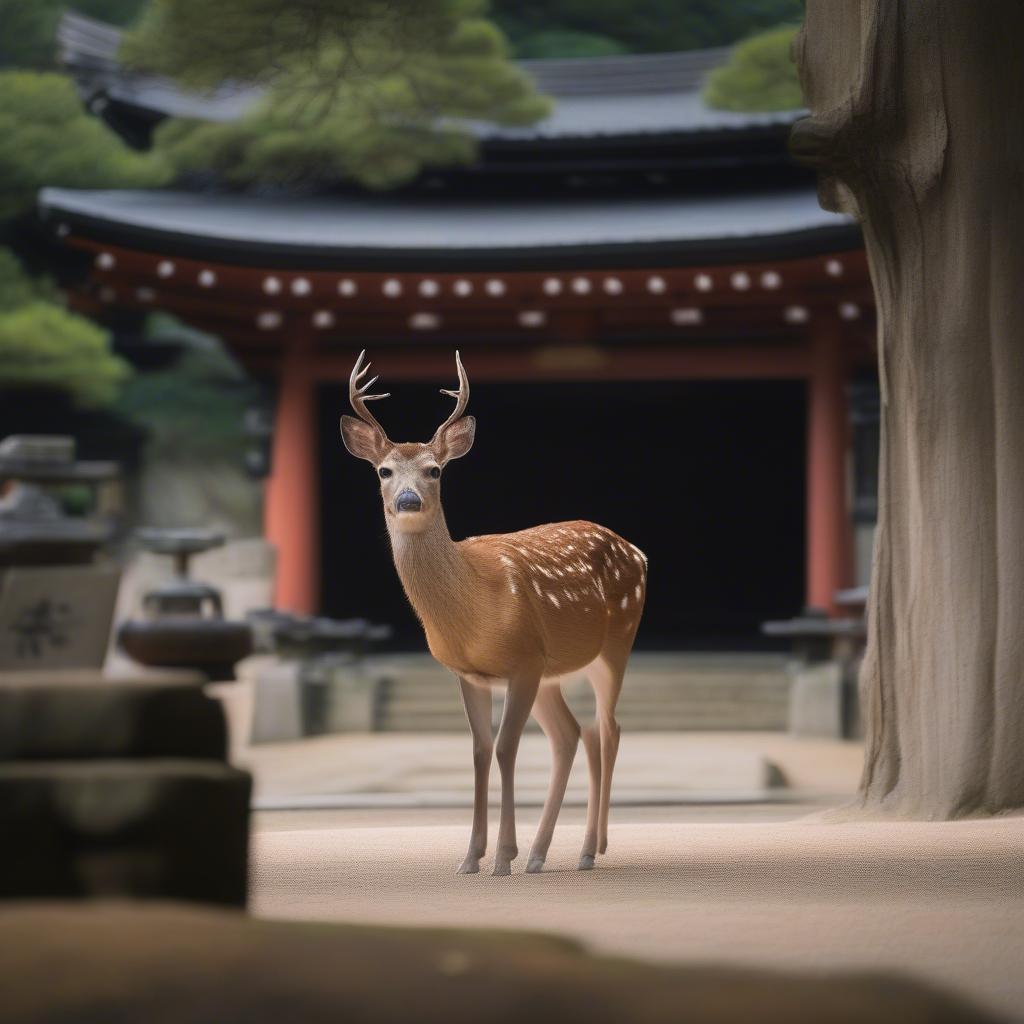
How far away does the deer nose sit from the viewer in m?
6.26

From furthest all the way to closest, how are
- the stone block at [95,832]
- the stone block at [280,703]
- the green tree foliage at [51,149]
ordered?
A: 1. the green tree foliage at [51,149]
2. the stone block at [280,703]
3. the stone block at [95,832]

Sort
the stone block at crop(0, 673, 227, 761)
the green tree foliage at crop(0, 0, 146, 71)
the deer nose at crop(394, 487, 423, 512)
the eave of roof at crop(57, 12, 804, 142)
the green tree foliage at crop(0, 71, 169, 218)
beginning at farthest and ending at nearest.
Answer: the green tree foliage at crop(0, 0, 146, 71) → the green tree foliage at crop(0, 71, 169, 218) → the eave of roof at crop(57, 12, 804, 142) → the deer nose at crop(394, 487, 423, 512) → the stone block at crop(0, 673, 227, 761)

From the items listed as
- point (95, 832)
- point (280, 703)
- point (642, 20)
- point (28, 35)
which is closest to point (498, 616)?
point (95, 832)

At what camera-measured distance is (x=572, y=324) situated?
17859 mm

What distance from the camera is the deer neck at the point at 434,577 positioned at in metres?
6.33

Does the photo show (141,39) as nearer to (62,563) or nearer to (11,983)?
(62,563)

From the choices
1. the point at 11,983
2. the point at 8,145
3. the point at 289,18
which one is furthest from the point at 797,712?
the point at 11,983

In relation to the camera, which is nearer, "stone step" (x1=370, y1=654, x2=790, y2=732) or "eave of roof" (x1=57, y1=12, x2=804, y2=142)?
"stone step" (x1=370, y1=654, x2=790, y2=732)

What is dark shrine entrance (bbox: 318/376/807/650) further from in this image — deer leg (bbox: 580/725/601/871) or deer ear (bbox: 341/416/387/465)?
deer ear (bbox: 341/416/387/465)

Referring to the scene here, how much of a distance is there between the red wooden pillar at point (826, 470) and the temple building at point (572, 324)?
0.02 m

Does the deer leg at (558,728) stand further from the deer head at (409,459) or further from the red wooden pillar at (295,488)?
the red wooden pillar at (295,488)

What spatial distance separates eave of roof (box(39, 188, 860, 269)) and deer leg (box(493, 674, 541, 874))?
994cm

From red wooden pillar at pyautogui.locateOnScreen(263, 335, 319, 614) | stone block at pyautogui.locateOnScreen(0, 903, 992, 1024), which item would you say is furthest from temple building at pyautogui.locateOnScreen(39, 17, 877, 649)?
stone block at pyautogui.locateOnScreen(0, 903, 992, 1024)

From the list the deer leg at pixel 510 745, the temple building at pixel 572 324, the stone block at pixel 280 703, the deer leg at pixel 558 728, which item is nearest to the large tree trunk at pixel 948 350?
the deer leg at pixel 558 728
